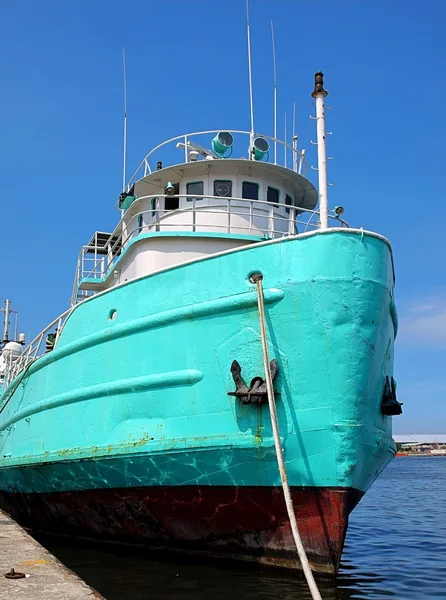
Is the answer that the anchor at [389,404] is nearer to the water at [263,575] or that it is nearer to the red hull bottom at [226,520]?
the red hull bottom at [226,520]

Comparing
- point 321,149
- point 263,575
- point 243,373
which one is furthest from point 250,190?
point 263,575

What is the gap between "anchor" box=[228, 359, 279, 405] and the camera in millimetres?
7137

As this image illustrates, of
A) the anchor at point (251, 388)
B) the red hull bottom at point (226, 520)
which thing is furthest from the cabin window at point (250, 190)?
the red hull bottom at point (226, 520)

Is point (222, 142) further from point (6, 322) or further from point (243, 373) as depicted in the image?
point (6, 322)

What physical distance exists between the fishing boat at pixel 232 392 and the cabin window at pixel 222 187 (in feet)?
2.21

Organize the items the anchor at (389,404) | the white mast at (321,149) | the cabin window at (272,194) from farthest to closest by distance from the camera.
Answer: the cabin window at (272,194)
the anchor at (389,404)
the white mast at (321,149)

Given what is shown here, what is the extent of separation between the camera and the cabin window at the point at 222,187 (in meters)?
10.2

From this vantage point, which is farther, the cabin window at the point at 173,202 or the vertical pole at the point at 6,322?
the vertical pole at the point at 6,322

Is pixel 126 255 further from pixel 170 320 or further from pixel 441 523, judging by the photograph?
pixel 441 523

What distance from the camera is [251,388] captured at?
7238 millimetres

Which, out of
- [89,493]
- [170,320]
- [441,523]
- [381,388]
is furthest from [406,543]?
[170,320]

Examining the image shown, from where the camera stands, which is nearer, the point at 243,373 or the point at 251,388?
the point at 251,388

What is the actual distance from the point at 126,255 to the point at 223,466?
3941 millimetres

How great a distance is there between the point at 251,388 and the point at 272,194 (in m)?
4.37
